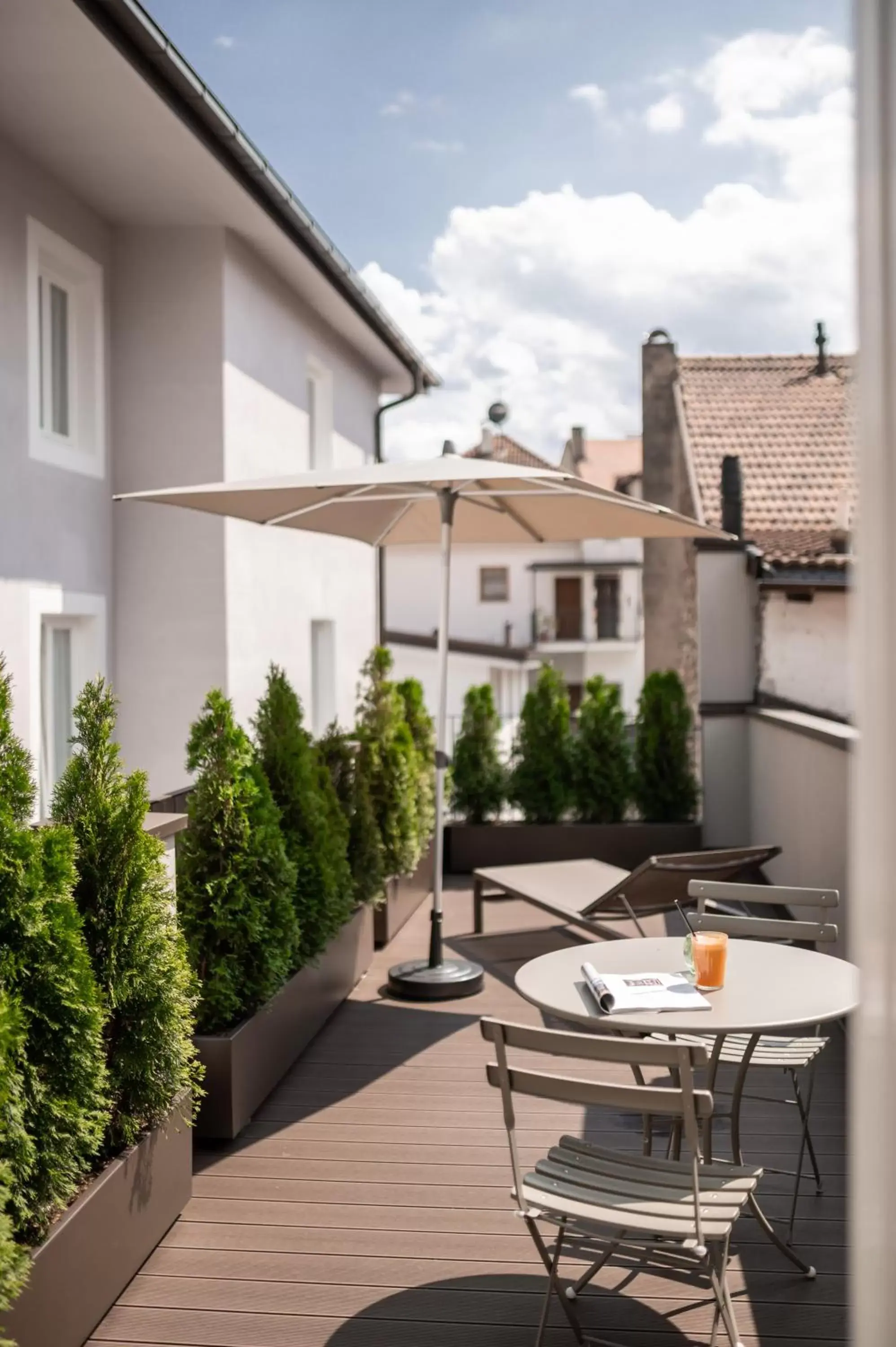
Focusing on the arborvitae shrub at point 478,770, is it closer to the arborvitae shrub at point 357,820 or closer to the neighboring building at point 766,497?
the neighboring building at point 766,497

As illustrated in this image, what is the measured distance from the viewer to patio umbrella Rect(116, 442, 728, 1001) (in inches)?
233

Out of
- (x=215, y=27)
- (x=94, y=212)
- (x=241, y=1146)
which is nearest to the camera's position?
(x=241, y=1146)

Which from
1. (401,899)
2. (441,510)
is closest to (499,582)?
(401,899)

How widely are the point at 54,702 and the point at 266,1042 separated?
3772 mm

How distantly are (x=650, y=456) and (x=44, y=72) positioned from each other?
37.9 feet

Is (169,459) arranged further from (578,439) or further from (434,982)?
(578,439)

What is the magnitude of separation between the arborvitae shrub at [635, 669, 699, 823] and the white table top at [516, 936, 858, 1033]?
5.66 m

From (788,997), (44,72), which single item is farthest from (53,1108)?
(44,72)

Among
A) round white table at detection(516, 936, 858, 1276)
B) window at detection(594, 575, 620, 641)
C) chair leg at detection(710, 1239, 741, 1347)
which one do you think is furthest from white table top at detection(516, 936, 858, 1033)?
window at detection(594, 575, 620, 641)

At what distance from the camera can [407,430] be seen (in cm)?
5725

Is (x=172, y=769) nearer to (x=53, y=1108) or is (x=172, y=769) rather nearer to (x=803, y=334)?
(x=53, y=1108)

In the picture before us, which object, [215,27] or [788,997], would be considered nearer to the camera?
[788,997]

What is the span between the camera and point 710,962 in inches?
144

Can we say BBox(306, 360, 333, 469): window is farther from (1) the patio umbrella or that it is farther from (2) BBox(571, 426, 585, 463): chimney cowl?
(2) BBox(571, 426, 585, 463): chimney cowl
